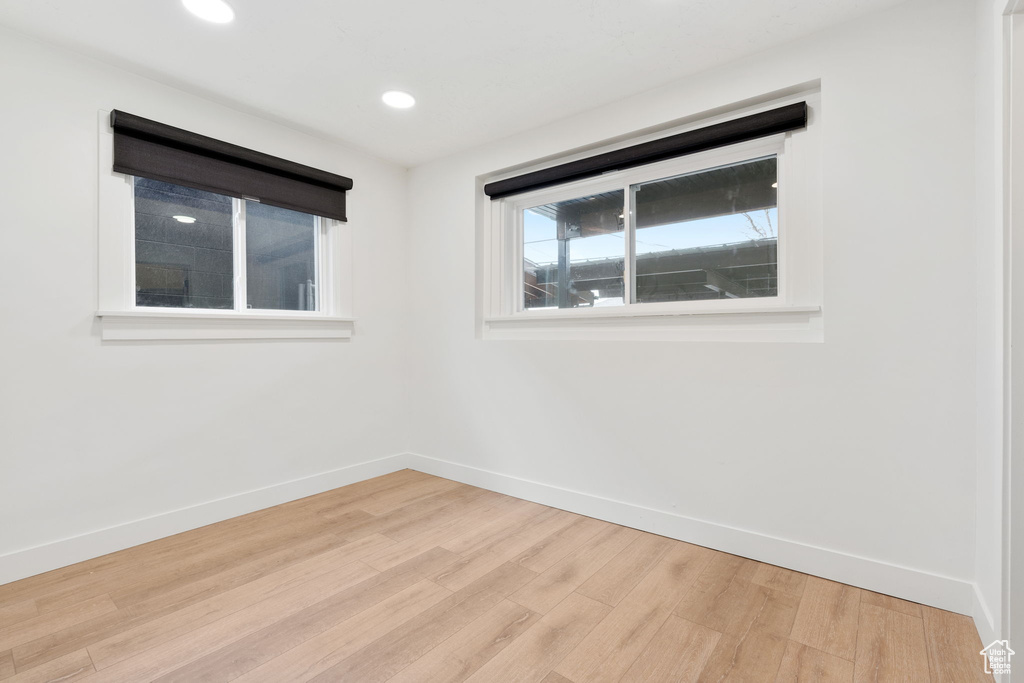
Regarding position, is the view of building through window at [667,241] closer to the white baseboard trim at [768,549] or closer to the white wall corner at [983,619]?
the white baseboard trim at [768,549]

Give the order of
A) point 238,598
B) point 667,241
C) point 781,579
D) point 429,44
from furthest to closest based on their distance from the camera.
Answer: point 667,241
point 429,44
point 781,579
point 238,598

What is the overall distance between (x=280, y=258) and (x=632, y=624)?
2858 mm

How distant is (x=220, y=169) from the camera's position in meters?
2.67

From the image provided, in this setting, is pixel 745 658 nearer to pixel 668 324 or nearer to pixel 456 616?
pixel 456 616

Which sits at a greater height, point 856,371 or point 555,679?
point 856,371

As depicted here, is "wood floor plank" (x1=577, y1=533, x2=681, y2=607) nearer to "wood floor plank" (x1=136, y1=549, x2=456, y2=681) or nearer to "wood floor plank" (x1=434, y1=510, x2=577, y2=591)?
"wood floor plank" (x1=434, y1=510, x2=577, y2=591)

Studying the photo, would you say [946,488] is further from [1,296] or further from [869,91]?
[1,296]

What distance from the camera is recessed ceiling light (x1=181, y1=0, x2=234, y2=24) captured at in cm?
186

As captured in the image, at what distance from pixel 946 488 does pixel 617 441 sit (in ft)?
4.48

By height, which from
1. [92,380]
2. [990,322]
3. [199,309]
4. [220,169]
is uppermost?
[220,169]

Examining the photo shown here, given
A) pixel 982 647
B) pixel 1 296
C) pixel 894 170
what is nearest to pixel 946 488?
pixel 982 647

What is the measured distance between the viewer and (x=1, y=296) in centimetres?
201

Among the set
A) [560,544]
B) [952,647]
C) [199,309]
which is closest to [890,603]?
[952,647]

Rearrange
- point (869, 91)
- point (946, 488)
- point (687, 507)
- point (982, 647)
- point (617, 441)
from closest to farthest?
point (982, 647)
point (946, 488)
point (869, 91)
point (687, 507)
point (617, 441)
